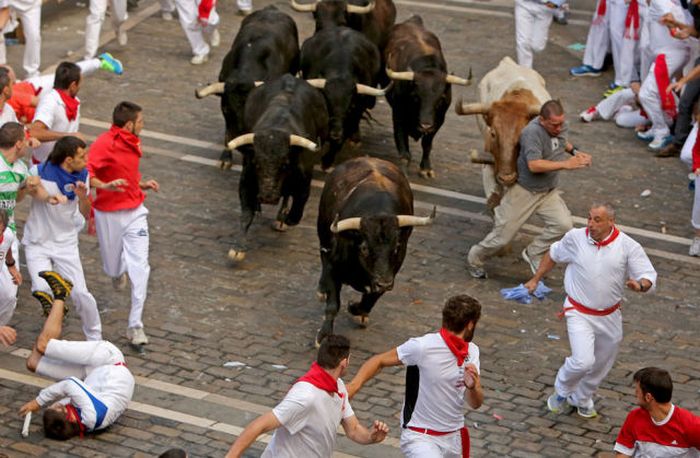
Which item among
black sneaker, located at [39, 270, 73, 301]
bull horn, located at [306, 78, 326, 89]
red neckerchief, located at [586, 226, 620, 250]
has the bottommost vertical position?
bull horn, located at [306, 78, 326, 89]

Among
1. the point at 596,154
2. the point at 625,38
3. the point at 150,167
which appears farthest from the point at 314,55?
the point at 625,38

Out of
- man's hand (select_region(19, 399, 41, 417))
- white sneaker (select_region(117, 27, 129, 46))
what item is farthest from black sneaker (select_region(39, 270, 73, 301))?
white sneaker (select_region(117, 27, 129, 46))

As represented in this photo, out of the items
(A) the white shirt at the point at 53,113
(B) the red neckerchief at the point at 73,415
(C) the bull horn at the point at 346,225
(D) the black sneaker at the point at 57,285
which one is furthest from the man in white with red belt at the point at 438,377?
(A) the white shirt at the point at 53,113

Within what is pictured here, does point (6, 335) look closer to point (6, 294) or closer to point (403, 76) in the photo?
point (6, 294)

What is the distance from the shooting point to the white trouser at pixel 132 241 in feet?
43.8

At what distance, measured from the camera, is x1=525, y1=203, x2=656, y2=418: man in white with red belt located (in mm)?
12281

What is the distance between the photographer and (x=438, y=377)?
10.2 m

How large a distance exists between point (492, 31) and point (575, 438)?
12.7 metres

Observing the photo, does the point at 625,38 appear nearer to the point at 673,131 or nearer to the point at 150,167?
the point at 673,131

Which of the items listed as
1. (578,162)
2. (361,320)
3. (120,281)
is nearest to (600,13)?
(578,162)

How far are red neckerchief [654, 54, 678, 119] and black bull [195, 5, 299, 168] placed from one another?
471 cm

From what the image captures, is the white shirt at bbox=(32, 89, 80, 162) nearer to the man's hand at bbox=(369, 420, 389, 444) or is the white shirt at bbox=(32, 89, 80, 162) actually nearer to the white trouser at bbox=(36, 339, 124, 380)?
the white trouser at bbox=(36, 339, 124, 380)

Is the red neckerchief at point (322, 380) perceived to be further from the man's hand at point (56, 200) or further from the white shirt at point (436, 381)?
the man's hand at point (56, 200)

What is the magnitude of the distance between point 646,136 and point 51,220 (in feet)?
31.2
